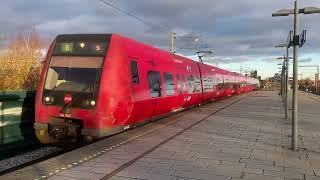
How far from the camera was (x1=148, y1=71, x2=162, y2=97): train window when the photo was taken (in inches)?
556

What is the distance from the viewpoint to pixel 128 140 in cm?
1141

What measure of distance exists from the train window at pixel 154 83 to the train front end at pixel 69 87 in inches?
120

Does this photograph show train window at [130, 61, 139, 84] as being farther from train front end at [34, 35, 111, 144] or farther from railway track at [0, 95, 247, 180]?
railway track at [0, 95, 247, 180]

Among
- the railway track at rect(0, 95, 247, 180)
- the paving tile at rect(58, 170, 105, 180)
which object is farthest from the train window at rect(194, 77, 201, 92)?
the paving tile at rect(58, 170, 105, 180)

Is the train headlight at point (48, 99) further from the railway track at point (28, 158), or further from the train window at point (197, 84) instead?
the train window at point (197, 84)

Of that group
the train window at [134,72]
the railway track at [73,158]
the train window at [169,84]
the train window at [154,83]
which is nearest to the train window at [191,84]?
the train window at [169,84]

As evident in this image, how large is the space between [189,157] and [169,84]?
7.68 meters

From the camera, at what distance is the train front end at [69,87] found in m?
10.9

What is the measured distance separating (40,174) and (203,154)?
3482mm

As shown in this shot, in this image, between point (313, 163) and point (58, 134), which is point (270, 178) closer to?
point (313, 163)

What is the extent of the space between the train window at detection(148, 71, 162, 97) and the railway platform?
1249mm

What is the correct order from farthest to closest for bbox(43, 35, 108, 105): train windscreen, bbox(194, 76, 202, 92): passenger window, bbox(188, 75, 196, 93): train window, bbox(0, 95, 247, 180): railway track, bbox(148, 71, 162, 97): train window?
bbox(194, 76, 202, 92): passenger window, bbox(188, 75, 196, 93): train window, bbox(148, 71, 162, 97): train window, bbox(43, 35, 108, 105): train windscreen, bbox(0, 95, 247, 180): railway track

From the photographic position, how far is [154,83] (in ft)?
47.7

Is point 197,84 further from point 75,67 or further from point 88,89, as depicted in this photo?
point 88,89
